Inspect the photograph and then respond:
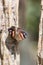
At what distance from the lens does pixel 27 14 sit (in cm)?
71

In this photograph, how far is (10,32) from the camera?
681mm

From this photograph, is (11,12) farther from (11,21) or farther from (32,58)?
(32,58)

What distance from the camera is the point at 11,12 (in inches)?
28.0

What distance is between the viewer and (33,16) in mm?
718

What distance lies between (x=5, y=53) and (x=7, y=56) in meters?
0.01

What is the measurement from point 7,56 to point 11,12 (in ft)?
0.46

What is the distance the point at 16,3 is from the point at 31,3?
0.16 feet

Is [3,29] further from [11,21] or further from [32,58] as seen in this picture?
[32,58]

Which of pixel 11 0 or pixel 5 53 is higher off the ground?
pixel 11 0

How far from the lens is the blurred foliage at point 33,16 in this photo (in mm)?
704

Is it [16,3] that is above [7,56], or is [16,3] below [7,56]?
above

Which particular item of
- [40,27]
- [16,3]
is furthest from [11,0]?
[40,27]

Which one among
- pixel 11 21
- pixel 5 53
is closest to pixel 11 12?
pixel 11 21

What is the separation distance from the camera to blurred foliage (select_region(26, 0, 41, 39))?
704mm
